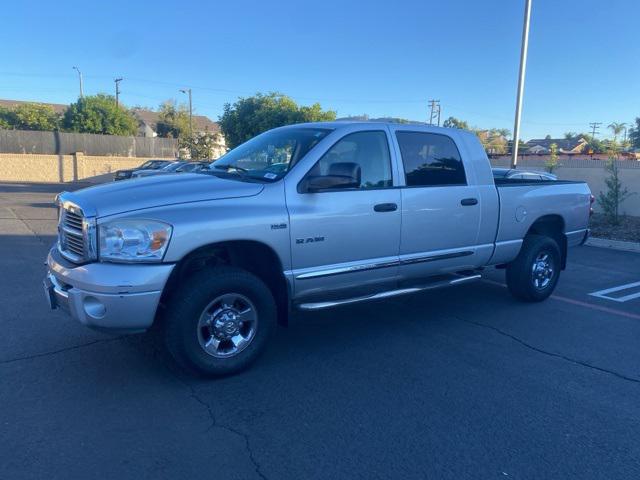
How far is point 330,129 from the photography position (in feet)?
16.6

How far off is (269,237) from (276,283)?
1.64 ft

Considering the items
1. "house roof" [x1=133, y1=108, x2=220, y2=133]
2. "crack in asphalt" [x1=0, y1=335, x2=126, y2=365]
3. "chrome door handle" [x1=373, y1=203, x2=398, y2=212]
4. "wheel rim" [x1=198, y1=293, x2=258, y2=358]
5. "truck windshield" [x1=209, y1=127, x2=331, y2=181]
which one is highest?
"house roof" [x1=133, y1=108, x2=220, y2=133]

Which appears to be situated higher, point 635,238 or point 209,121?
point 209,121

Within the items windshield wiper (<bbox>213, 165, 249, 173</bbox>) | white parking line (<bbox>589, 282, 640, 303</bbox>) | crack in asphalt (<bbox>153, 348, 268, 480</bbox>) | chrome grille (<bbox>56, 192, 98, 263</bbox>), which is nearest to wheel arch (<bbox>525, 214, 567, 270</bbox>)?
white parking line (<bbox>589, 282, 640, 303</bbox>)

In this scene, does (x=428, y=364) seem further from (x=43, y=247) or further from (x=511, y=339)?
(x=43, y=247)

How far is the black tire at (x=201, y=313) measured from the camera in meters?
4.04

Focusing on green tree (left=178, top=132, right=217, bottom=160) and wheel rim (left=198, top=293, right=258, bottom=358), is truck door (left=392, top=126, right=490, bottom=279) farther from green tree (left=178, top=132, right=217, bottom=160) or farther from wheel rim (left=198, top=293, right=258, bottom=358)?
green tree (left=178, top=132, right=217, bottom=160)

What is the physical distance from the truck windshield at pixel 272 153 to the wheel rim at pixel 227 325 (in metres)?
1.12

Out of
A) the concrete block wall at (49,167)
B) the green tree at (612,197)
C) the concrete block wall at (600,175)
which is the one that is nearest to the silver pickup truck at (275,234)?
the green tree at (612,197)

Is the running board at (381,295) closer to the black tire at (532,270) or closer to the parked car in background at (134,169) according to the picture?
the black tire at (532,270)

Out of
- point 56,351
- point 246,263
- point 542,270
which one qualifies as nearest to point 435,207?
point 246,263

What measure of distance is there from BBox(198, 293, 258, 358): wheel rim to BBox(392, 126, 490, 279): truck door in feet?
5.49

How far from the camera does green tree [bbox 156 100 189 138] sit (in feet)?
196

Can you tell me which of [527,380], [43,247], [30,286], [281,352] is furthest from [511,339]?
[43,247]
